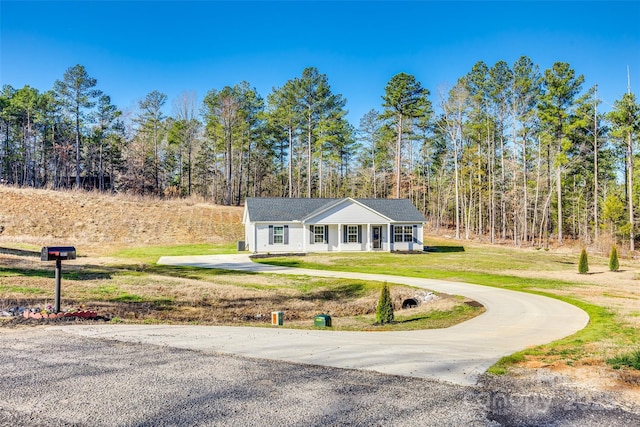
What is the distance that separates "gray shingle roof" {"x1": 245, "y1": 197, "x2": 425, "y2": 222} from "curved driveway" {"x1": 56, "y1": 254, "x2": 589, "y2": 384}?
21.6 meters

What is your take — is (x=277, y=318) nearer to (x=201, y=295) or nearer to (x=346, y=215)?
(x=201, y=295)

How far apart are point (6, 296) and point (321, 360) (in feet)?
36.4

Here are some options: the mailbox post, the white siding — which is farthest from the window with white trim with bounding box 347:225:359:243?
the mailbox post

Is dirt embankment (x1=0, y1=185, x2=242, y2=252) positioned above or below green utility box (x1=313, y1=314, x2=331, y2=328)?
above

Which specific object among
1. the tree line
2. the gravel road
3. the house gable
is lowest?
the gravel road

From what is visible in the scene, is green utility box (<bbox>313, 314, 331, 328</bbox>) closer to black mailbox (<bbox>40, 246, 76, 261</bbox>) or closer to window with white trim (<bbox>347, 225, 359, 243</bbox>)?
black mailbox (<bbox>40, 246, 76, 261</bbox>)

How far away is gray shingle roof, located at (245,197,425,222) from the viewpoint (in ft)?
109

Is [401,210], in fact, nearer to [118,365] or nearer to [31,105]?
[118,365]

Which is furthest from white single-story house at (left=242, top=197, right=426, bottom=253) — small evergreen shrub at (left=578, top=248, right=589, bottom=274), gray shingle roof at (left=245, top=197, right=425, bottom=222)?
small evergreen shrub at (left=578, top=248, right=589, bottom=274)

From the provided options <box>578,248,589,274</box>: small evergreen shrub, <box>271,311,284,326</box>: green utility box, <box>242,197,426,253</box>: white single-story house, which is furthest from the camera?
<box>242,197,426,253</box>: white single-story house

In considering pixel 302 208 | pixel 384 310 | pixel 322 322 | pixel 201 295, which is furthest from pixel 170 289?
pixel 302 208

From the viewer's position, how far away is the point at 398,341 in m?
8.84

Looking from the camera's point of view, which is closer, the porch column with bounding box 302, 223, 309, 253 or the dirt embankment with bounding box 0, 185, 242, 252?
the porch column with bounding box 302, 223, 309, 253

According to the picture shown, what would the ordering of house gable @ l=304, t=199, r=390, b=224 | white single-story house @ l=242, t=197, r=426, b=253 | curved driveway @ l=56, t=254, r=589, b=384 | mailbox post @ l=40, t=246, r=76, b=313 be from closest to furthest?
curved driveway @ l=56, t=254, r=589, b=384 < mailbox post @ l=40, t=246, r=76, b=313 < white single-story house @ l=242, t=197, r=426, b=253 < house gable @ l=304, t=199, r=390, b=224
